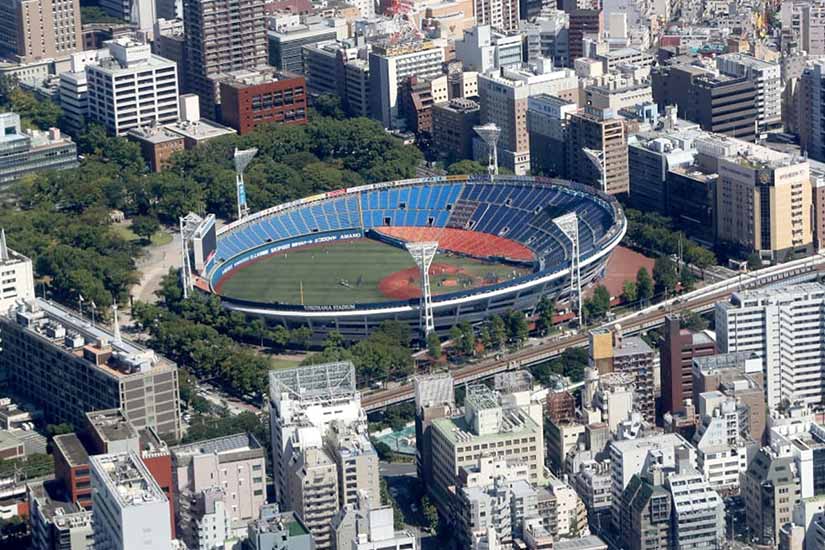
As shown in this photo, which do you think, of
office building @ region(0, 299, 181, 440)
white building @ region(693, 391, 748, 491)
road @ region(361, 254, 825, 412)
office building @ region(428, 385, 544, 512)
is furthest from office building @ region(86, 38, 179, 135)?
white building @ region(693, 391, 748, 491)

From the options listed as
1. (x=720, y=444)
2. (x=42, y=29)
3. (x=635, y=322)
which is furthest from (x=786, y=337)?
(x=42, y=29)

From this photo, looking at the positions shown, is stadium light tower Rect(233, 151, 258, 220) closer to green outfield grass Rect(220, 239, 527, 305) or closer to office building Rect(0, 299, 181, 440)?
green outfield grass Rect(220, 239, 527, 305)

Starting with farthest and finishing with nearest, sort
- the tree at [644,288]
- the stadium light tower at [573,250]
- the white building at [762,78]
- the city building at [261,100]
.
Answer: the city building at [261,100] < the white building at [762,78] < the tree at [644,288] < the stadium light tower at [573,250]

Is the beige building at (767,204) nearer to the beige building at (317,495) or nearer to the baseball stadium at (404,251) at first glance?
the baseball stadium at (404,251)

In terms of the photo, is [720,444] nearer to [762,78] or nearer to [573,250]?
[573,250]

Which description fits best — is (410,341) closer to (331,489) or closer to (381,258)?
(381,258)

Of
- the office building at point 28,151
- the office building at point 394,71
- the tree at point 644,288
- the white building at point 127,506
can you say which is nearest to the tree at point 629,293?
the tree at point 644,288
